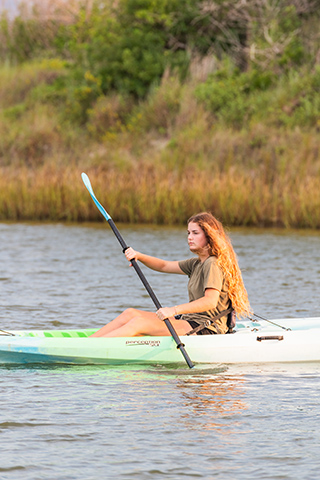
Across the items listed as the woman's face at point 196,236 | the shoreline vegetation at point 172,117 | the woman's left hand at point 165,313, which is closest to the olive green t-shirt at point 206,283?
the woman's face at point 196,236

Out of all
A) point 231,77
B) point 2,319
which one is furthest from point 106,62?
point 2,319

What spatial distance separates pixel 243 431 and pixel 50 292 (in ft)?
19.1

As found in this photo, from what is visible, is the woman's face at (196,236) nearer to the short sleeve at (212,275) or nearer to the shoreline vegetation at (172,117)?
the short sleeve at (212,275)

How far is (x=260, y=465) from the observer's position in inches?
172

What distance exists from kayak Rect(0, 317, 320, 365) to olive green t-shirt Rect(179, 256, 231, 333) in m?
0.17

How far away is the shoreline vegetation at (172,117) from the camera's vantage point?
17969mm

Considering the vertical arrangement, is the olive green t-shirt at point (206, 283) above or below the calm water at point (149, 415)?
above

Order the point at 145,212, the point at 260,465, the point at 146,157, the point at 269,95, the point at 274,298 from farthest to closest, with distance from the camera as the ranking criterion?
1. the point at 269,95
2. the point at 146,157
3. the point at 145,212
4. the point at 274,298
5. the point at 260,465

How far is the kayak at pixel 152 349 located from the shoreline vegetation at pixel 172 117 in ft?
34.0

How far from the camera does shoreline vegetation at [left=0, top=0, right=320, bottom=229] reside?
1797 centimetres

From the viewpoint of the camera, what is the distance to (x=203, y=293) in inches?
256

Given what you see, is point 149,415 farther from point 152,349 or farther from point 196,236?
point 196,236

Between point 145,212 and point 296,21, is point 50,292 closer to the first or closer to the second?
point 145,212

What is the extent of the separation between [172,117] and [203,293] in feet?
57.1
